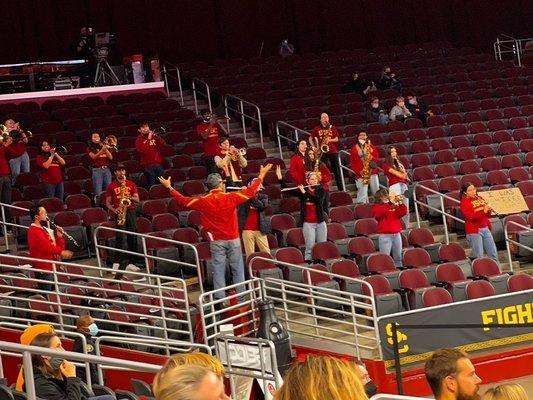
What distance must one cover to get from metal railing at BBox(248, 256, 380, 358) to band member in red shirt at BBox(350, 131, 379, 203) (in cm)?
276

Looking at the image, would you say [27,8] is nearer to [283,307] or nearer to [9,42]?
[9,42]

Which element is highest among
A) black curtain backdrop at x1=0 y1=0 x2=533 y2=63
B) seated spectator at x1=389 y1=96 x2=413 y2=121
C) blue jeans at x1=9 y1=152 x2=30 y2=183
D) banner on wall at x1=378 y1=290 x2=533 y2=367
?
black curtain backdrop at x1=0 y1=0 x2=533 y2=63

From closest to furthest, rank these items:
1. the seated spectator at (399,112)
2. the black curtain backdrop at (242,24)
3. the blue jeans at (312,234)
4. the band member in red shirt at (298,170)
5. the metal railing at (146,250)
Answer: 1. the metal railing at (146,250)
2. the blue jeans at (312,234)
3. the band member in red shirt at (298,170)
4. the seated spectator at (399,112)
5. the black curtain backdrop at (242,24)

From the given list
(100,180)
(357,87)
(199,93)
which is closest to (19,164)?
(100,180)

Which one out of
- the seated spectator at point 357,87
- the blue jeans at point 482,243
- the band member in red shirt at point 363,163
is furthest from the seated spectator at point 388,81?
the blue jeans at point 482,243

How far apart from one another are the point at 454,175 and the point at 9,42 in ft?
32.8

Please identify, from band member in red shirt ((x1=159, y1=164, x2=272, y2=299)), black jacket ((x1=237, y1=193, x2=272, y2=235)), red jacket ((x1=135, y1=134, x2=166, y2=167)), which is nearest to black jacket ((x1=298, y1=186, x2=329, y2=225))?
black jacket ((x1=237, y1=193, x2=272, y2=235))

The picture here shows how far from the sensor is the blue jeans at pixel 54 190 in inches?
562

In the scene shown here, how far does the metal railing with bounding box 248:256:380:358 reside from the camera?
11.3 m

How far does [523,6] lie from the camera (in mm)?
25469

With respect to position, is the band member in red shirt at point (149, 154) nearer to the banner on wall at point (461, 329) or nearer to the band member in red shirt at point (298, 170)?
the band member in red shirt at point (298, 170)

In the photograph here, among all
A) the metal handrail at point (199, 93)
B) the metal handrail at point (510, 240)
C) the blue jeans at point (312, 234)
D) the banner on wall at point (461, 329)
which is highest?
the metal handrail at point (199, 93)

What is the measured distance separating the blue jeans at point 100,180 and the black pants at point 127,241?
1.71 meters

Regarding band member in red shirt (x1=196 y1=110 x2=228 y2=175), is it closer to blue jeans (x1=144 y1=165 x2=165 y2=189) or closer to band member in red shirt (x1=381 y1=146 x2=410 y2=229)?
blue jeans (x1=144 y1=165 x2=165 y2=189)
